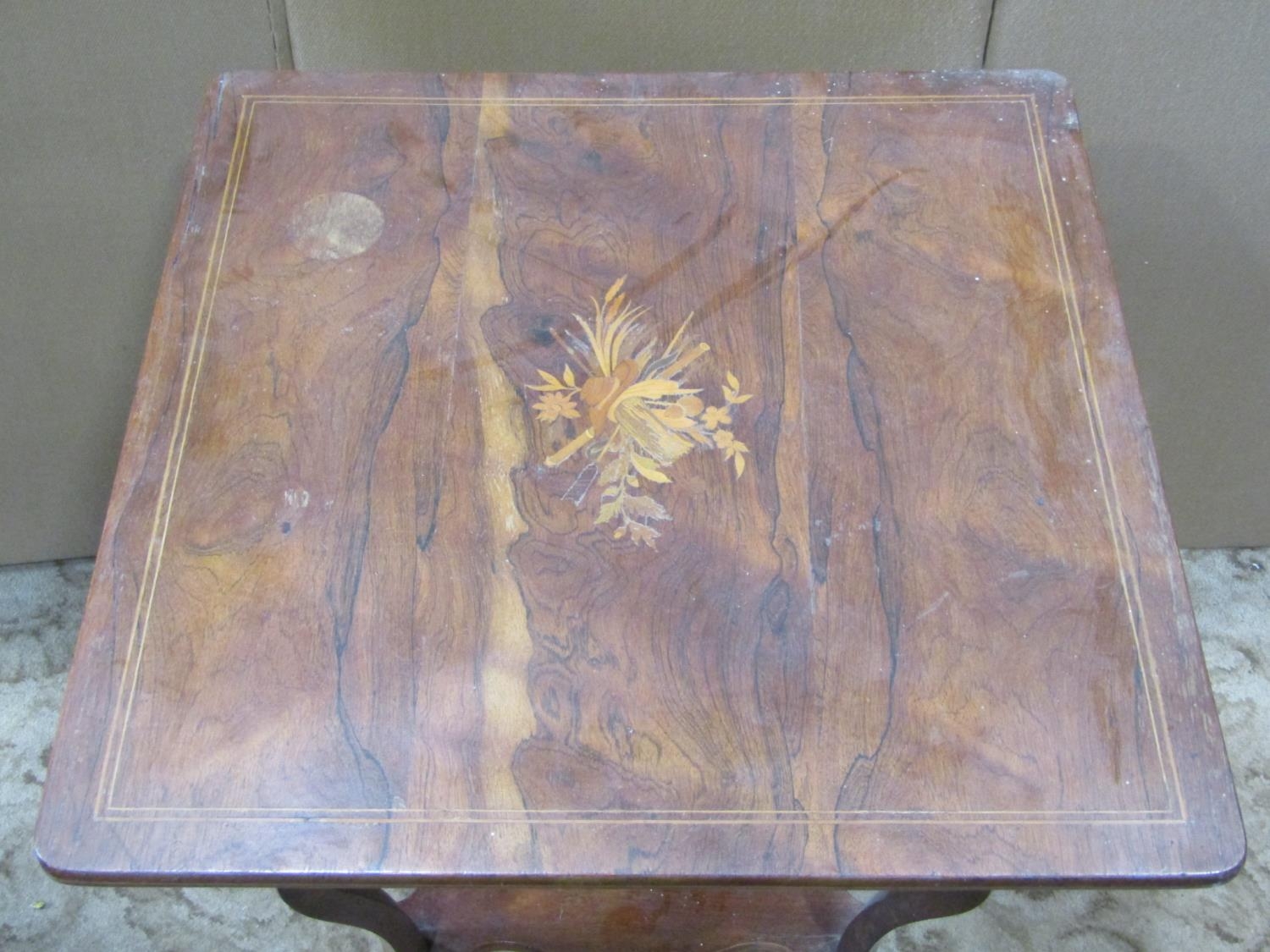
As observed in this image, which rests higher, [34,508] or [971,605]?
[971,605]

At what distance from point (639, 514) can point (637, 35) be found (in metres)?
0.60

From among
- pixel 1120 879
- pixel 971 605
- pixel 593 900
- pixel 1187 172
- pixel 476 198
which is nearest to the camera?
pixel 1120 879

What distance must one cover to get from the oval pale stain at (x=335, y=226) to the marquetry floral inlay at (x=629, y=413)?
0.18 meters

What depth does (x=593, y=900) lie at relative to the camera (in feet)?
3.81

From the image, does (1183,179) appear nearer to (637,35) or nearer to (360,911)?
(637,35)

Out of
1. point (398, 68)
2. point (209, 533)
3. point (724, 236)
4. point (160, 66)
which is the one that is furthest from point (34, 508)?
point (724, 236)

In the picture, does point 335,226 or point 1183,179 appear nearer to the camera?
point 335,226

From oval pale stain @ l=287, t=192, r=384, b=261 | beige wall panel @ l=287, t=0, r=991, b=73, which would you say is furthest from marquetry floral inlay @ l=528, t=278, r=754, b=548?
beige wall panel @ l=287, t=0, r=991, b=73

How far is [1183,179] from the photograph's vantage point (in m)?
1.30

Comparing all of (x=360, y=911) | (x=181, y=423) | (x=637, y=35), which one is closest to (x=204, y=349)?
(x=181, y=423)

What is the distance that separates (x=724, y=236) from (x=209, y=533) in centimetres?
43

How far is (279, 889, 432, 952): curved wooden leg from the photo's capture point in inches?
36.9

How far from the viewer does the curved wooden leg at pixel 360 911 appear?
3.08 feet

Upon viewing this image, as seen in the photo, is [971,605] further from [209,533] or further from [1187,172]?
[1187,172]
